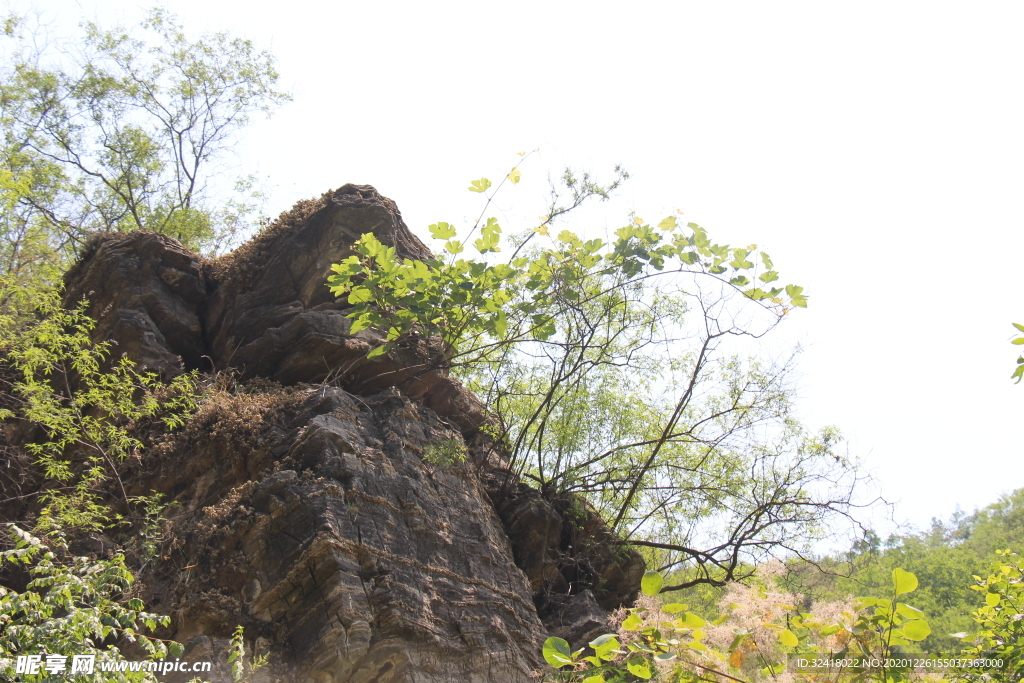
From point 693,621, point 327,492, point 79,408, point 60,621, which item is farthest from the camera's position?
point 79,408

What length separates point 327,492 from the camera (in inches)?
240

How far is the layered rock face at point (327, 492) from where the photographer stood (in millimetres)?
5574

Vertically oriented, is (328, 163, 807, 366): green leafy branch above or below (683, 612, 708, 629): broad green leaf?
above

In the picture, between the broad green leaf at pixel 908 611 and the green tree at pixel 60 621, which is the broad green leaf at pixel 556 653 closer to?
the broad green leaf at pixel 908 611

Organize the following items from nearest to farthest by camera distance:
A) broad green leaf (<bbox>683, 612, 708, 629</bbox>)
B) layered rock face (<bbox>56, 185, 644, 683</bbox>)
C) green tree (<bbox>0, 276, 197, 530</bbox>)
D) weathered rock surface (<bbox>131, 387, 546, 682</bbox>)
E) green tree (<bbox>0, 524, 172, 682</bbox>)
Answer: broad green leaf (<bbox>683, 612, 708, 629</bbox>), green tree (<bbox>0, 524, 172, 682</bbox>), weathered rock surface (<bbox>131, 387, 546, 682</bbox>), layered rock face (<bbox>56, 185, 644, 683</bbox>), green tree (<bbox>0, 276, 197, 530</bbox>)

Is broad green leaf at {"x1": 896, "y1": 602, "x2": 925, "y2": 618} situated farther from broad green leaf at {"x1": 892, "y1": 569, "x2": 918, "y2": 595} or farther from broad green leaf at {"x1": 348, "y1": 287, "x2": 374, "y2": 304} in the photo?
broad green leaf at {"x1": 348, "y1": 287, "x2": 374, "y2": 304}

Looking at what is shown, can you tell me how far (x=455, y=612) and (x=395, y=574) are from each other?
649mm

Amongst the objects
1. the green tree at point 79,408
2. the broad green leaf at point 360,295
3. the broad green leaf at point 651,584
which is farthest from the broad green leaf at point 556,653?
the green tree at point 79,408

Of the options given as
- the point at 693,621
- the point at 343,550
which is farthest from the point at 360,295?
the point at 693,621

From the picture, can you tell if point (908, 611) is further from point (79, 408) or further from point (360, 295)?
point (79, 408)

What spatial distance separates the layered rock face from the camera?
18.3ft

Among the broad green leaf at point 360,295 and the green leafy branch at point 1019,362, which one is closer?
the green leafy branch at point 1019,362

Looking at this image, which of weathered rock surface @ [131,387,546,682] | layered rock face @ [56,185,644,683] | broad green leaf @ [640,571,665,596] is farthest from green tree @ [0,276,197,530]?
broad green leaf @ [640,571,665,596]

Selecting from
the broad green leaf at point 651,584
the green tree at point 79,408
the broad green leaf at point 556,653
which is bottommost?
the broad green leaf at point 556,653
